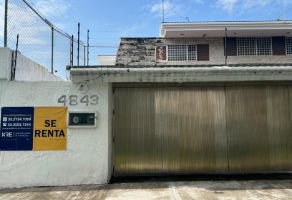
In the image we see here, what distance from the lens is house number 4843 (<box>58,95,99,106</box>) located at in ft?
26.5

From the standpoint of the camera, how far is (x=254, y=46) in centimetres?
2183

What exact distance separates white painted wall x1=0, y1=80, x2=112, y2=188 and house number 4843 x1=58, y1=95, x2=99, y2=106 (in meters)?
0.09

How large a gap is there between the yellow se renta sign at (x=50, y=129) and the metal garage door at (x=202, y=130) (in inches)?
60.2

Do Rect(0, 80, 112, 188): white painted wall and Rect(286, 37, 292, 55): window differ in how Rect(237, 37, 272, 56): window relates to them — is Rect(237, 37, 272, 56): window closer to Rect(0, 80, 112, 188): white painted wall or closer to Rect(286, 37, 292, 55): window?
Rect(286, 37, 292, 55): window

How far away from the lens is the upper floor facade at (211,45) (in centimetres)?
2089

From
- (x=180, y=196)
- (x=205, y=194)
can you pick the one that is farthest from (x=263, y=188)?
(x=180, y=196)

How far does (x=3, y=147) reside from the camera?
7852 millimetres

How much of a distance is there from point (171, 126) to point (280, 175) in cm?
318

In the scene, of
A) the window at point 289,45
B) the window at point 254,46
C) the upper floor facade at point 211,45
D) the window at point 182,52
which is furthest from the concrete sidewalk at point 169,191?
the window at point 289,45

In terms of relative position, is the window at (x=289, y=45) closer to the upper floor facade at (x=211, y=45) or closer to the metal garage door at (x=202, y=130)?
the upper floor facade at (x=211, y=45)

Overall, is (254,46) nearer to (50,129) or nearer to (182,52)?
Answer: (182,52)

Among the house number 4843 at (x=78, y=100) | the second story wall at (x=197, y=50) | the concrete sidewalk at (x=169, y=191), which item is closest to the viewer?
the concrete sidewalk at (x=169, y=191)

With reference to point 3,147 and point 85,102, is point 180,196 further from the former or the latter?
point 3,147

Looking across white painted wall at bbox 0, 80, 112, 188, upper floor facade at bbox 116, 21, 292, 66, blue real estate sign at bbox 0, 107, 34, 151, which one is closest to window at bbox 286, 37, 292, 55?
upper floor facade at bbox 116, 21, 292, 66
